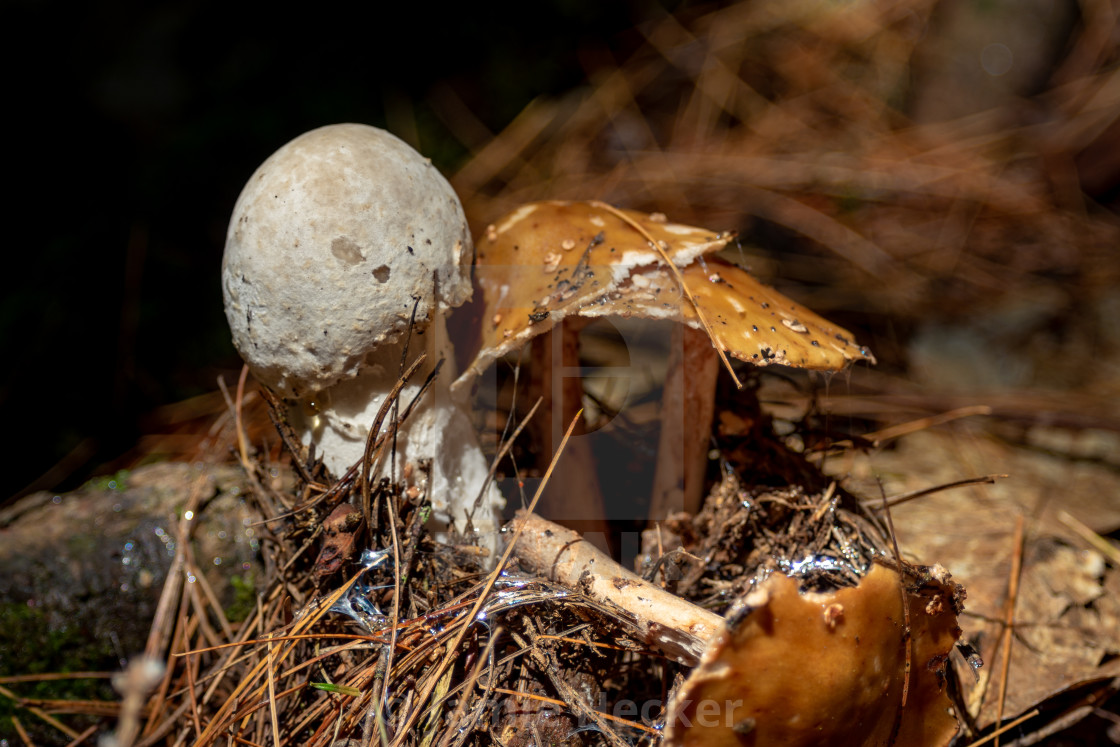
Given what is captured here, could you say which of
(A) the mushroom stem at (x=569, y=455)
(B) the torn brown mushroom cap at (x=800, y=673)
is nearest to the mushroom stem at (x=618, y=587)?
(B) the torn brown mushroom cap at (x=800, y=673)

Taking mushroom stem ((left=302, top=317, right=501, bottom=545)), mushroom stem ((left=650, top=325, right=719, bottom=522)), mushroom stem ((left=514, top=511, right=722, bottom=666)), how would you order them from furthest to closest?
mushroom stem ((left=650, top=325, right=719, bottom=522))
mushroom stem ((left=302, top=317, right=501, bottom=545))
mushroom stem ((left=514, top=511, right=722, bottom=666))

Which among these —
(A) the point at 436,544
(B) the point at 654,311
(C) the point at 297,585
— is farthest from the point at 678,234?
(C) the point at 297,585

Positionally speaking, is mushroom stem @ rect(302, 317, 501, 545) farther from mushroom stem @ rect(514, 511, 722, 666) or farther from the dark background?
the dark background

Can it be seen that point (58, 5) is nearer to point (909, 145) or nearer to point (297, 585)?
point (297, 585)

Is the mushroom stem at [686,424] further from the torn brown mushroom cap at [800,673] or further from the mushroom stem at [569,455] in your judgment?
the torn brown mushroom cap at [800,673]

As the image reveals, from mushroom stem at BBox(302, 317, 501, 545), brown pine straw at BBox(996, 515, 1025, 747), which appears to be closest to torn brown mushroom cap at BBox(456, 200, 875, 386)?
mushroom stem at BBox(302, 317, 501, 545)

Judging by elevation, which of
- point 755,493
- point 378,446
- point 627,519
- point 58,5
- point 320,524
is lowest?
point 627,519
